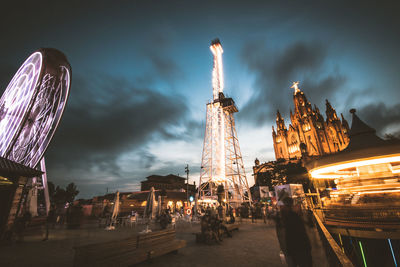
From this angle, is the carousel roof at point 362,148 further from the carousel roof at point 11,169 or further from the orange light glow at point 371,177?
the carousel roof at point 11,169

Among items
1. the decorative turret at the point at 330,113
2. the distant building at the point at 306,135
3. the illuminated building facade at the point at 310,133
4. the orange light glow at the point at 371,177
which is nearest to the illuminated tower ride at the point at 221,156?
the orange light glow at the point at 371,177

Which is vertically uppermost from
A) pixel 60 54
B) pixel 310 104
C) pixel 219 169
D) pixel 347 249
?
pixel 310 104

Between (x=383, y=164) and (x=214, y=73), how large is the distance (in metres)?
27.6

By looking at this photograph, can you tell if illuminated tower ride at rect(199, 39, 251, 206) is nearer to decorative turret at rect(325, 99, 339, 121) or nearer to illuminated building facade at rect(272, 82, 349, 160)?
illuminated building facade at rect(272, 82, 349, 160)

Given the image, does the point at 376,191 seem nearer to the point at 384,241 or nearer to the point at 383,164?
the point at 383,164

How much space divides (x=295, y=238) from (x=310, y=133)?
223ft

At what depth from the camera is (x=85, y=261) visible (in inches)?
151

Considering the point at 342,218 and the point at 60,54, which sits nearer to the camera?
the point at 342,218

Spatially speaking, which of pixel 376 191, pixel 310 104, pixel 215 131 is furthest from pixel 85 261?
pixel 310 104

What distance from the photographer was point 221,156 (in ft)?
89.1

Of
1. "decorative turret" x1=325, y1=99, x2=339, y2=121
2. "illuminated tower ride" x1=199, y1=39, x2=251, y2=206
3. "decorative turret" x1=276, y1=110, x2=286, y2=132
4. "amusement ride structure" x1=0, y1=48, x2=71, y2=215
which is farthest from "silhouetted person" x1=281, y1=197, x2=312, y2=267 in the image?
"decorative turret" x1=325, y1=99, x2=339, y2=121

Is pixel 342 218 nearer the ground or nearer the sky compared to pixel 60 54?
nearer the ground

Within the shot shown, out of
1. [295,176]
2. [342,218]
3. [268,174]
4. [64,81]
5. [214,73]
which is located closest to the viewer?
[342,218]

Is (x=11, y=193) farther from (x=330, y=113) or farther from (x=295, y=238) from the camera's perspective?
(x=330, y=113)
